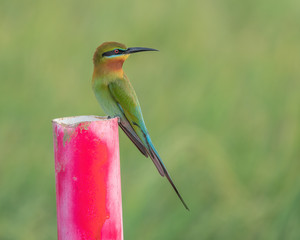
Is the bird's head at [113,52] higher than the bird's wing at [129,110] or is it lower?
higher

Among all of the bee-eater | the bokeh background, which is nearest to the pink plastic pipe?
the bee-eater

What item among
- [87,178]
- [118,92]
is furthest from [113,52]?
[87,178]

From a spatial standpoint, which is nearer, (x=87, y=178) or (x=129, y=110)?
(x=87, y=178)

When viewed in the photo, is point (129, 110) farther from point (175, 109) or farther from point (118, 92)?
point (175, 109)

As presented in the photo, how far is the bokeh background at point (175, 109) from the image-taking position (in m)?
3.16

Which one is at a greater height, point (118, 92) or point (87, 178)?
point (118, 92)

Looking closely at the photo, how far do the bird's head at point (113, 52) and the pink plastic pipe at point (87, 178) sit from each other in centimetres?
54

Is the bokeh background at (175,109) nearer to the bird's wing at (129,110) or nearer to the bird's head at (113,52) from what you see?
the bird's wing at (129,110)

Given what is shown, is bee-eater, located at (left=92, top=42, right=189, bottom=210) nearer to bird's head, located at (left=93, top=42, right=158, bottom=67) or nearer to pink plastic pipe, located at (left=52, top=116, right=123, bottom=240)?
bird's head, located at (left=93, top=42, right=158, bottom=67)

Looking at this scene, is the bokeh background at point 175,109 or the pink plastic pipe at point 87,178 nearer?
the pink plastic pipe at point 87,178

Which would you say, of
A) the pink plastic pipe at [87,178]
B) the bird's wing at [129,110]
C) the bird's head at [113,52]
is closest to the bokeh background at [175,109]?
the bird's wing at [129,110]

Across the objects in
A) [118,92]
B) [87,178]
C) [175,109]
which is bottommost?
[175,109]

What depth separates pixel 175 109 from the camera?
394 centimetres

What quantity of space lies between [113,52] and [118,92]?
0.17m
